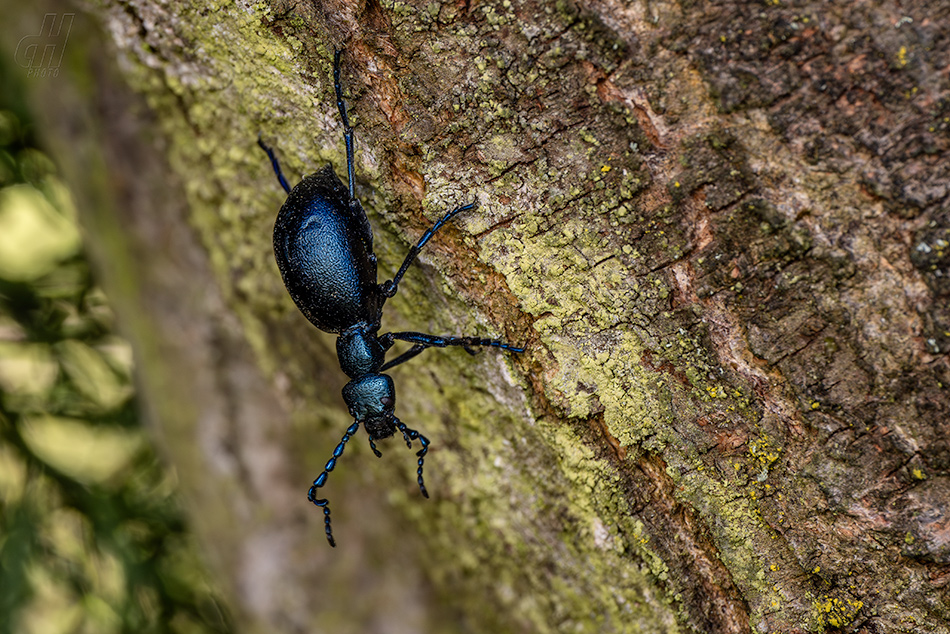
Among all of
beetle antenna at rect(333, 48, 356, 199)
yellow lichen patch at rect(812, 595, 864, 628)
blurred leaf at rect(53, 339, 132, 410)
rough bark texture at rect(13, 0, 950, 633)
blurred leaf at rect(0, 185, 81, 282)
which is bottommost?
yellow lichen patch at rect(812, 595, 864, 628)

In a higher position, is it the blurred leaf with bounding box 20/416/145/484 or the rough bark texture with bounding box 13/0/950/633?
the blurred leaf with bounding box 20/416/145/484

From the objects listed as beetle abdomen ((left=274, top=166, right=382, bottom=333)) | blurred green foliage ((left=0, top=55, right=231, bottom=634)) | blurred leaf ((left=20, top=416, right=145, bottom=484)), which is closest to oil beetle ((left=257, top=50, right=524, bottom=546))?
beetle abdomen ((left=274, top=166, right=382, bottom=333))

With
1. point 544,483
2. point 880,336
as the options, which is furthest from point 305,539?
point 880,336

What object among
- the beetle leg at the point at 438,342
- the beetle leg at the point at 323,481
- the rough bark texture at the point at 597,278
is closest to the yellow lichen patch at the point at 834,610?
the rough bark texture at the point at 597,278

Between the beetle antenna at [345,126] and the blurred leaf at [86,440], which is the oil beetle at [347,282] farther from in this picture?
the blurred leaf at [86,440]

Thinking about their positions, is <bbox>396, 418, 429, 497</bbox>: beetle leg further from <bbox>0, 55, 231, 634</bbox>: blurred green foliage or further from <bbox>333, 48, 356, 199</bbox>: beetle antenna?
<bbox>0, 55, 231, 634</bbox>: blurred green foliage

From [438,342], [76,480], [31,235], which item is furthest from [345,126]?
[31,235]

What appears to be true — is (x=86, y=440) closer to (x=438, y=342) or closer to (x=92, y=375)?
(x=92, y=375)
